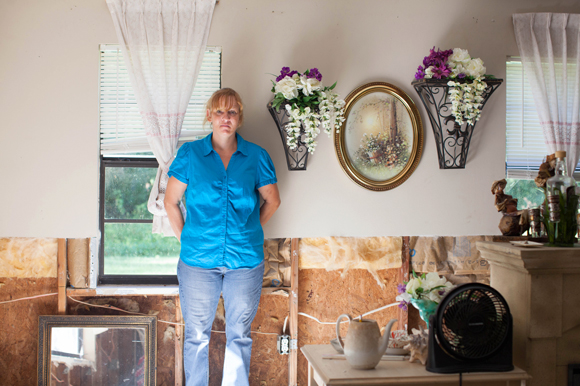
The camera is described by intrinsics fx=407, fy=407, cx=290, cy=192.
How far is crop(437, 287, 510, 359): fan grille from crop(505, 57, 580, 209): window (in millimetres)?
1747

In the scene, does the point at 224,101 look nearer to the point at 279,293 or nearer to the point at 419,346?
the point at 279,293

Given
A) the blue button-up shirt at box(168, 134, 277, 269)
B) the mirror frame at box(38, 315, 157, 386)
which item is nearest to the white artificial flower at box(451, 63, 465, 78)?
the blue button-up shirt at box(168, 134, 277, 269)

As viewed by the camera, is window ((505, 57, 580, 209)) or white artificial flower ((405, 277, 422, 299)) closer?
white artificial flower ((405, 277, 422, 299))

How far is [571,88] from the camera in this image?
2811 millimetres

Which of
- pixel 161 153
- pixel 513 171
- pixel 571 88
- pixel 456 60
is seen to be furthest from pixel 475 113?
pixel 161 153

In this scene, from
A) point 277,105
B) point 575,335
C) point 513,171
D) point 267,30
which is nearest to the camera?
point 575,335

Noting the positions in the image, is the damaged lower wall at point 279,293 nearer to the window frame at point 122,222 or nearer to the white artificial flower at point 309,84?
the window frame at point 122,222

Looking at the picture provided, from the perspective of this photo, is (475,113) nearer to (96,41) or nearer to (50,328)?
(96,41)

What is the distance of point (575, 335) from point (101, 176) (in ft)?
8.84

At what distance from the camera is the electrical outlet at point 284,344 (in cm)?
266

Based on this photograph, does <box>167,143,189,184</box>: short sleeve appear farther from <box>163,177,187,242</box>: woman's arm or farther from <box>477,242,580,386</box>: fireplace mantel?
<box>477,242,580,386</box>: fireplace mantel

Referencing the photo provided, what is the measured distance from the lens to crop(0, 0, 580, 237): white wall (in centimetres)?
261

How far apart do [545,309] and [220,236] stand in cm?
154

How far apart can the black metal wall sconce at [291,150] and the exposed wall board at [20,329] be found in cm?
177
